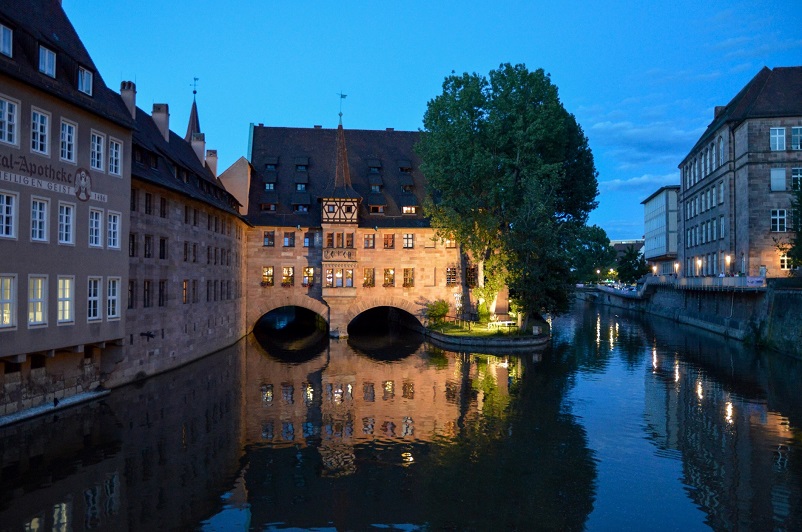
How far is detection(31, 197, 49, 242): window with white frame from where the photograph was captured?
2198cm

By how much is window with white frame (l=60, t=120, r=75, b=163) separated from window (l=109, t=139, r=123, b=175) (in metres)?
2.53

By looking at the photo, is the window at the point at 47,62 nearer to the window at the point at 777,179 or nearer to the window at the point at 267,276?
the window at the point at 267,276

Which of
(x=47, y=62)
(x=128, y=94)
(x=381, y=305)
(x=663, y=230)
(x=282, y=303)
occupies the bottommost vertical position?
(x=381, y=305)

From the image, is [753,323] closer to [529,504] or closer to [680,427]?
[680,427]

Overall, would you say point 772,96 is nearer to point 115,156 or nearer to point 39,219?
point 115,156

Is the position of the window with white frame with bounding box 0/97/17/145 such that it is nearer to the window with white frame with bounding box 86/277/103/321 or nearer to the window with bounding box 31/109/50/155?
the window with bounding box 31/109/50/155

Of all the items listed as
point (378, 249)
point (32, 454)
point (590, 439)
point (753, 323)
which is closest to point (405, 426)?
point (590, 439)

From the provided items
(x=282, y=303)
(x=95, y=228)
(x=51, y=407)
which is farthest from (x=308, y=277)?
(x=51, y=407)

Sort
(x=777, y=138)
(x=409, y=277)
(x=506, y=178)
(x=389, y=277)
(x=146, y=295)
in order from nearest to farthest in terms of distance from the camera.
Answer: (x=146, y=295)
(x=506, y=178)
(x=777, y=138)
(x=389, y=277)
(x=409, y=277)

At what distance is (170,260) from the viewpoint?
113 ft

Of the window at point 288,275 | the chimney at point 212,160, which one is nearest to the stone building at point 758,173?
the window at point 288,275

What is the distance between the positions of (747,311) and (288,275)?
39049 mm

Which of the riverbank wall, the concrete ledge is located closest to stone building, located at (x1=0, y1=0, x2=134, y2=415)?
the concrete ledge

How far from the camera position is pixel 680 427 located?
23.2 metres
